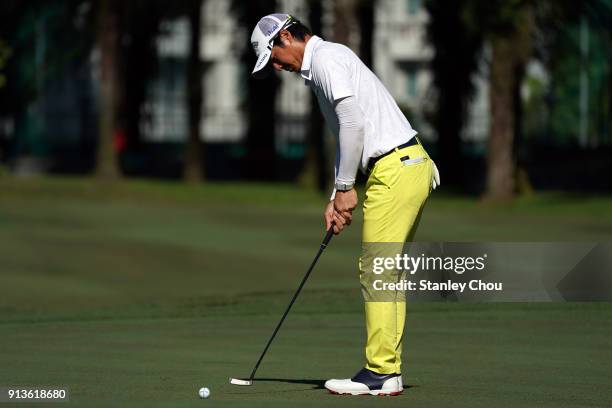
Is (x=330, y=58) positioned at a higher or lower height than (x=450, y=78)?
higher

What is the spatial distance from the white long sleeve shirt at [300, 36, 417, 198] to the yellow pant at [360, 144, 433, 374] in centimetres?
11

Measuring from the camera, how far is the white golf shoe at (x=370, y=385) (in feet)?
27.1

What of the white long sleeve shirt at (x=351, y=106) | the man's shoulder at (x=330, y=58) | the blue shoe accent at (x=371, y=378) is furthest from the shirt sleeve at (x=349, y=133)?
the blue shoe accent at (x=371, y=378)

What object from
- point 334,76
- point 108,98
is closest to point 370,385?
point 334,76

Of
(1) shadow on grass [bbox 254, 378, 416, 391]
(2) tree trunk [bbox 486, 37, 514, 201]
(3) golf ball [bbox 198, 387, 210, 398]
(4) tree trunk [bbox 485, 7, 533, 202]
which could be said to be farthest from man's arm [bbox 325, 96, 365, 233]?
(2) tree trunk [bbox 486, 37, 514, 201]

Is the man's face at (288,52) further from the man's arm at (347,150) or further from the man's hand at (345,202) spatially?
the man's hand at (345,202)

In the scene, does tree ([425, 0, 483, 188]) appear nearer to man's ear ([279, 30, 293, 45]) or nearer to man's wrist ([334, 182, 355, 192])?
man's ear ([279, 30, 293, 45])

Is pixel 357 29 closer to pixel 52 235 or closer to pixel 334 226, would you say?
pixel 52 235

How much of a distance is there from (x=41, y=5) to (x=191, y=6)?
5.02 m

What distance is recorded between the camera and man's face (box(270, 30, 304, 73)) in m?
8.35

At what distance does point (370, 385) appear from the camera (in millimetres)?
8312

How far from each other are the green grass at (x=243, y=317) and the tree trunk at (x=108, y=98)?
5109mm

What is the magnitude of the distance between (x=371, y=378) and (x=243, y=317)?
5.23 m

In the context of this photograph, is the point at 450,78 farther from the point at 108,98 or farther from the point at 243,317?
the point at 243,317
